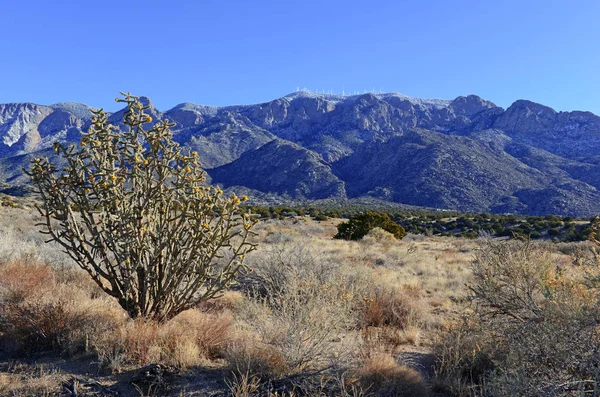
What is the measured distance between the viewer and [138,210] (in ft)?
Answer: 16.6

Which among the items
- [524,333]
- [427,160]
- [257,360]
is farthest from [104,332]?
[427,160]

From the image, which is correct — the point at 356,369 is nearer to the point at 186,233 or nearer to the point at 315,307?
the point at 315,307

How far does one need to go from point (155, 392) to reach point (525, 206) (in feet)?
298

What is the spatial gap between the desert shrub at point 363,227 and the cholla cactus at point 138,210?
60.8 feet

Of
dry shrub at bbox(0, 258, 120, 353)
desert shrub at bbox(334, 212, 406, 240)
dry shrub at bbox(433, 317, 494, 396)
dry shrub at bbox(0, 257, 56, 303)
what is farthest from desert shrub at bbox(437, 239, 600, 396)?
desert shrub at bbox(334, 212, 406, 240)

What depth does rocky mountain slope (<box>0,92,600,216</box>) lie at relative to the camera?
90.9 meters

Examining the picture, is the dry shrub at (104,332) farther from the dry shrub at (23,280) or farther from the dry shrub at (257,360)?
the dry shrub at (257,360)

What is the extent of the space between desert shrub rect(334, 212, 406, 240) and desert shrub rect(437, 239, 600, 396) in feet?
59.8

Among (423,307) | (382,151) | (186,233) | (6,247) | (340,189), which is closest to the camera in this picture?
(186,233)

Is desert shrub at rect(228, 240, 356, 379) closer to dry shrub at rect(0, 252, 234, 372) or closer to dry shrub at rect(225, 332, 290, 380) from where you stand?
dry shrub at rect(225, 332, 290, 380)

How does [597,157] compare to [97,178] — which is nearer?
[97,178]

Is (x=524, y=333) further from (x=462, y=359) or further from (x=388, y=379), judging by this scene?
(x=388, y=379)

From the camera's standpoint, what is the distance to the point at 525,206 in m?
82.9

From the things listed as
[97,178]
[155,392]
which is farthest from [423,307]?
[97,178]
